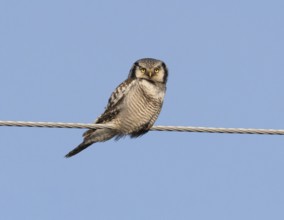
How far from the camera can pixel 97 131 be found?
381 inches

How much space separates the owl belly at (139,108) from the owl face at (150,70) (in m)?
0.28

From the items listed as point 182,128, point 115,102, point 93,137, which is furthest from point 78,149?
point 182,128

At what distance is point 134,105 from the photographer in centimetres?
954

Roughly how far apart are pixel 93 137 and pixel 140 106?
700 mm

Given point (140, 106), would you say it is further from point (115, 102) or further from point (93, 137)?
point (93, 137)

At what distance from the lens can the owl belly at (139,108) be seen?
9516 mm

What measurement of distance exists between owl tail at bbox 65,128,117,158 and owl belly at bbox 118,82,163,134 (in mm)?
249

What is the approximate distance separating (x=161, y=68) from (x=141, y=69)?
27 cm

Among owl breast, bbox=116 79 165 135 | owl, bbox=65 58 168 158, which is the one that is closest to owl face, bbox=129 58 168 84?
owl, bbox=65 58 168 158

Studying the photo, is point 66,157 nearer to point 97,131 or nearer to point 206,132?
point 97,131

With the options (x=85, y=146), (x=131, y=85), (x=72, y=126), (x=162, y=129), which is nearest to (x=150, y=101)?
(x=131, y=85)

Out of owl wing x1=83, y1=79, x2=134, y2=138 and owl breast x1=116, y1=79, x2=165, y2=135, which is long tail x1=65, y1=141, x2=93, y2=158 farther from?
owl breast x1=116, y1=79, x2=165, y2=135

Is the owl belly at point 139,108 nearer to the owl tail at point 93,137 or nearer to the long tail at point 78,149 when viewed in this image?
the owl tail at point 93,137

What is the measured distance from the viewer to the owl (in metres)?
9.53
